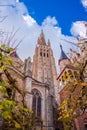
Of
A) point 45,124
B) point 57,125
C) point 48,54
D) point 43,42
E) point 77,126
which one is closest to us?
point 77,126

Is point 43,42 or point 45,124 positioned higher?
point 43,42

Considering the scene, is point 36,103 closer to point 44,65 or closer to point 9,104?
point 9,104

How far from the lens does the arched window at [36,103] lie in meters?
24.6

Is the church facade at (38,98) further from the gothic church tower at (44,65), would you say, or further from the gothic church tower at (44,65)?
the gothic church tower at (44,65)

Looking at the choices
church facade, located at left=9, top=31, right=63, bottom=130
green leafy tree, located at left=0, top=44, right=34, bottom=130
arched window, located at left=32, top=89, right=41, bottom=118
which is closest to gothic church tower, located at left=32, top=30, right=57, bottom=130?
church facade, located at left=9, top=31, right=63, bottom=130

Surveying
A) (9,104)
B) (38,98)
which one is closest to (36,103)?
(38,98)

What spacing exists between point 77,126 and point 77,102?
1265cm

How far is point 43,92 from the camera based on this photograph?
26547 millimetres

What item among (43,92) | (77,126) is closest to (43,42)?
(43,92)

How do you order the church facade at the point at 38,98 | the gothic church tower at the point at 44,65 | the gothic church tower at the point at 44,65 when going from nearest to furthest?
the church facade at the point at 38,98
the gothic church tower at the point at 44,65
the gothic church tower at the point at 44,65

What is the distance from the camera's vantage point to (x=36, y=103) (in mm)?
25172

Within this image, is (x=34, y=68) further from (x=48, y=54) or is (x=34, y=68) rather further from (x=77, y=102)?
(x=77, y=102)

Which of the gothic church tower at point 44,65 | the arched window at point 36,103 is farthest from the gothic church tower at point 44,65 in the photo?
the arched window at point 36,103

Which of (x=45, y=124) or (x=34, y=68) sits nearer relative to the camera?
(x=45, y=124)
